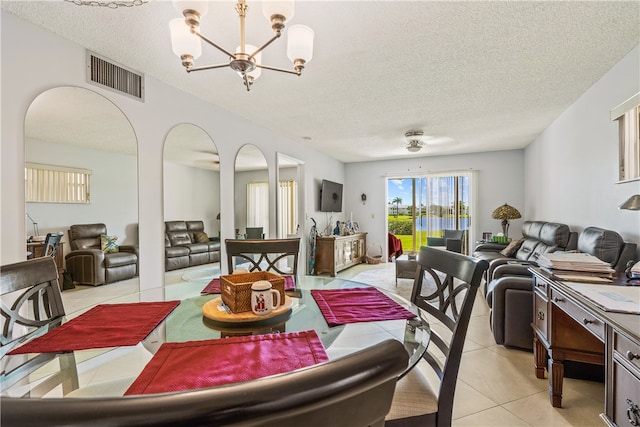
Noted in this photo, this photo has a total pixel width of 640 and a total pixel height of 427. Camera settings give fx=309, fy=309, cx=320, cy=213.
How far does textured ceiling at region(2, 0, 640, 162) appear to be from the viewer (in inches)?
72.1

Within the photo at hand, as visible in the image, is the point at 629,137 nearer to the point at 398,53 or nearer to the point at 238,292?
the point at 398,53

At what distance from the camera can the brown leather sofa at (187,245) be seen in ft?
9.43

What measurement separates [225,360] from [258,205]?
324 centimetres

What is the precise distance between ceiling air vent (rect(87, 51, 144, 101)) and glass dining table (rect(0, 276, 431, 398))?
1698 mm

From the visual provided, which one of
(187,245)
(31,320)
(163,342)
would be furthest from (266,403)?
(187,245)

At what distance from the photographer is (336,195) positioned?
263 inches

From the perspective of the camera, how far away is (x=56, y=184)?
6.76 feet

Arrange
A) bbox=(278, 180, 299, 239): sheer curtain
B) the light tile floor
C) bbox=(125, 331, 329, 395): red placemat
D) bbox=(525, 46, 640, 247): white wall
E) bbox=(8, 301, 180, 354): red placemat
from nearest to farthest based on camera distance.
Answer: bbox=(125, 331, 329, 395): red placemat, bbox=(8, 301, 180, 354): red placemat, the light tile floor, bbox=(525, 46, 640, 247): white wall, bbox=(278, 180, 299, 239): sheer curtain

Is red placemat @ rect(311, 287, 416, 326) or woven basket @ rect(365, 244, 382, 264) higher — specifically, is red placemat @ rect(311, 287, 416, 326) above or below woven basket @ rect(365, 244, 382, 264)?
above

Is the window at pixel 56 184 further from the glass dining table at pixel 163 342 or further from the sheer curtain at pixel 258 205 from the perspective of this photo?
the sheer curtain at pixel 258 205

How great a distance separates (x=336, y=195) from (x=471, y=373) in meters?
4.74

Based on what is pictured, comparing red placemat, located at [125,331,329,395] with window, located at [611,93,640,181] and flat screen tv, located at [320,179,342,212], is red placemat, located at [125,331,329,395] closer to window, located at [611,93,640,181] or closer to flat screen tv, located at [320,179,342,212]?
window, located at [611,93,640,181]

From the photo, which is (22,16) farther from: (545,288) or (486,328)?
(486,328)

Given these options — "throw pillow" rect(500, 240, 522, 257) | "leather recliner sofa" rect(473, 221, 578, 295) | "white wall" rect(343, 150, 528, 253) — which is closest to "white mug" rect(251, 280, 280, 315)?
"leather recliner sofa" rect(473, 221, 578, 295)
